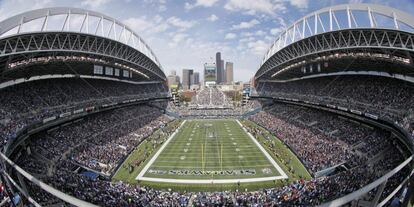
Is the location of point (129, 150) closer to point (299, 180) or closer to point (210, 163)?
point (210, 163)

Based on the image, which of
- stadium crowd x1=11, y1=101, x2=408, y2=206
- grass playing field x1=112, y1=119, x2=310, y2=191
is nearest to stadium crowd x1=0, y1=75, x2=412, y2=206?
stadium crowd x1=11, y1=101, x2=408, y2=206

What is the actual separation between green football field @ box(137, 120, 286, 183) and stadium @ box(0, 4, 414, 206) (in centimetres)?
14

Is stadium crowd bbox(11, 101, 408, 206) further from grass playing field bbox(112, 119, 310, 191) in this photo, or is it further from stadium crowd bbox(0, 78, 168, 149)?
stadium crowd bbox(0, 78, 168, 149)

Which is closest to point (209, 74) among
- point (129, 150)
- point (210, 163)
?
point (129, 150)

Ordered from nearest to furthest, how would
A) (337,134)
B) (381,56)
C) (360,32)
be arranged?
(360,32), (381,56), (337,134)

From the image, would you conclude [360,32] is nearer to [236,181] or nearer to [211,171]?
[236,181]

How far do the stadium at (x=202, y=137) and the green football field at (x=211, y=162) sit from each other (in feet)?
0.47

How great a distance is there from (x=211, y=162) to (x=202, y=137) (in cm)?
1430

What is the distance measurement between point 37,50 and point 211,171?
1923 centimetres

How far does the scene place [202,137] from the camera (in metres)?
42.5

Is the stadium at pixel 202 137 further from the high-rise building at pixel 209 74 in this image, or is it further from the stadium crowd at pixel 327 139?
the high-rise building at pixel 209 74

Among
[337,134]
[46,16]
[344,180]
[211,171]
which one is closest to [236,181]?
[211,171]

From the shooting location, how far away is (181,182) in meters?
22.6

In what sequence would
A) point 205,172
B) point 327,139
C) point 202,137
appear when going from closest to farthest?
point 205,172 → point 327,139 → point 202,137
